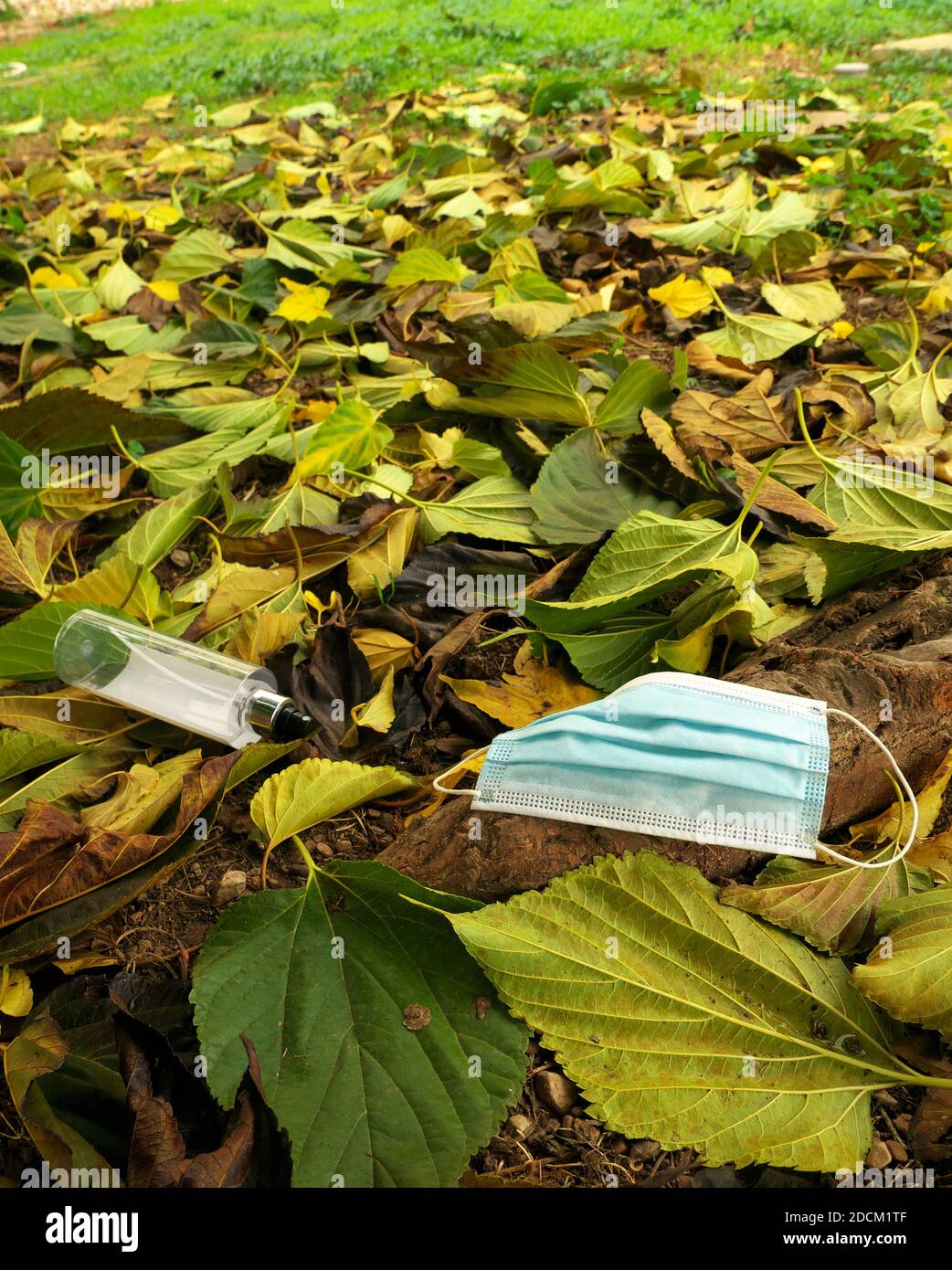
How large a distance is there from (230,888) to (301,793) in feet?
0.55

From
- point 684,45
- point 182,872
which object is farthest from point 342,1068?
point 684,45

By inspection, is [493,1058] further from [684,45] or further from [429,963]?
[684,45]

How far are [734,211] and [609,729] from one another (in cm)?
232

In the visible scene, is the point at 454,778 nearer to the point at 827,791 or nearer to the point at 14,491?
the point at 827,791

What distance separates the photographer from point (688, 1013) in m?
1.12

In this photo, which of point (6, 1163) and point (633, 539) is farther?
point (633, 539)

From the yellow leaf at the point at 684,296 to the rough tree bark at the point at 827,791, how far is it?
4.64 ft

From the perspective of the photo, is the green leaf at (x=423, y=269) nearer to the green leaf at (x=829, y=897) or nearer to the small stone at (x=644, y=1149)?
the green leaf at (x=829, y=897)

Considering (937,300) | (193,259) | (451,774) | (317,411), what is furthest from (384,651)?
(193,259)

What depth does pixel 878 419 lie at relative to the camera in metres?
2.12

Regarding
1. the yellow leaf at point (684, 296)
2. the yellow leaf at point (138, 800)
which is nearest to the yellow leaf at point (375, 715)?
the yellow leaf at point (138, 800)

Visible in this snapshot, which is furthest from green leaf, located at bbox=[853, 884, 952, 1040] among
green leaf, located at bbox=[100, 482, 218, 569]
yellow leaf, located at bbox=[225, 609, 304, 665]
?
green leaf, located at bbox=[100, 482, 218, 569]

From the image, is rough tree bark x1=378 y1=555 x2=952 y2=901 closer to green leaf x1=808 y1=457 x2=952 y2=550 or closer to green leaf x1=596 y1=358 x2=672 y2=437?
green leaf x1=808 y1=457 x2=952 y2=550

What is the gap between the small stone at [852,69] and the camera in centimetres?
488
